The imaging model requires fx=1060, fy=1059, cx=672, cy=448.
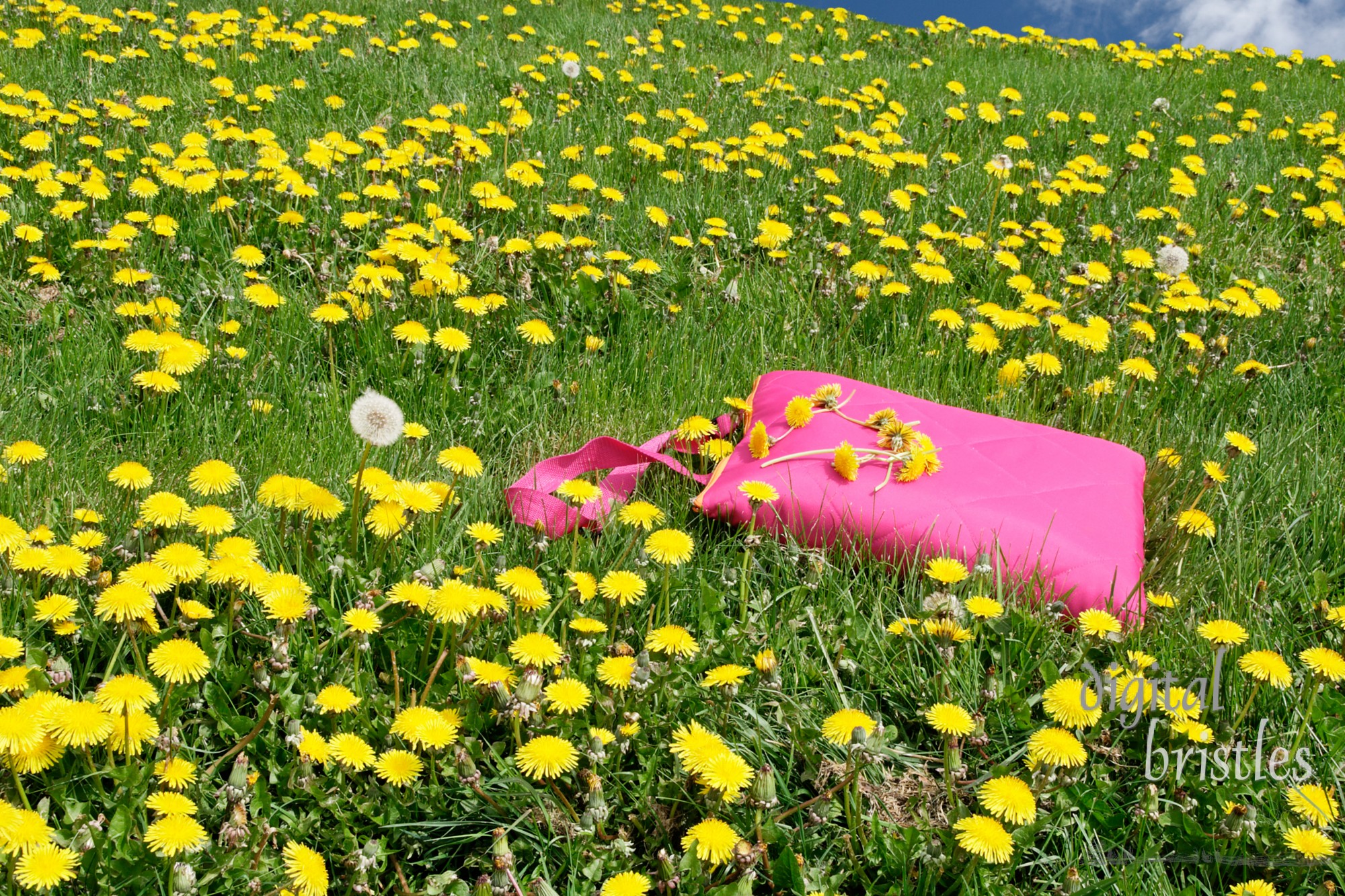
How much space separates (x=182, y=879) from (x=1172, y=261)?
150 inches

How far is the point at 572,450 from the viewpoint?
9.37 feet

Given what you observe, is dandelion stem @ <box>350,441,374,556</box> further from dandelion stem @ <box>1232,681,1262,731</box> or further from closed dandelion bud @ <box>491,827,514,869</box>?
dandelion stem @ <box>1232,681,1262,731</box>

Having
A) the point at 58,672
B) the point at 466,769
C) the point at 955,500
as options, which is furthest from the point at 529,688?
the point at 955,500

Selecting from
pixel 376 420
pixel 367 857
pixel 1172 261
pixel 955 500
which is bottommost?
pixel 367 857

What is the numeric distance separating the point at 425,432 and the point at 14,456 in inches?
31.5

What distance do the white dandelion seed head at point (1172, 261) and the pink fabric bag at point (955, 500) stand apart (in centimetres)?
160

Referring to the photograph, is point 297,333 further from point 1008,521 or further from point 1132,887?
point 1132,887

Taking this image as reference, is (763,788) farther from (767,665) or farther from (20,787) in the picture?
(20,787)

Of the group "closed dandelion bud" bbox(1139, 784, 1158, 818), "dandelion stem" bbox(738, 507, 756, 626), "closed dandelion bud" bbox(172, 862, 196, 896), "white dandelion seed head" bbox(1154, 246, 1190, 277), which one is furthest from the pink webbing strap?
"white dandelion seed head" bbox(1154, 246, 1190, 277)

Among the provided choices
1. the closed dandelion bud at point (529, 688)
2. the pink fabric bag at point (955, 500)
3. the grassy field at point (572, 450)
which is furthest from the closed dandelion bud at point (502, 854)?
the pink fabric bag at point (955, 500)

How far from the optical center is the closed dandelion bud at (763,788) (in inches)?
60.4

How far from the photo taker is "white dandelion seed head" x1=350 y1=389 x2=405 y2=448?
1987 millimetres

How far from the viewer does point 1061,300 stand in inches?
148

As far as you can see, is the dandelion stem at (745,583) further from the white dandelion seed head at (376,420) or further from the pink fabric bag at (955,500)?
the white dandelion seed head at (376,420)
